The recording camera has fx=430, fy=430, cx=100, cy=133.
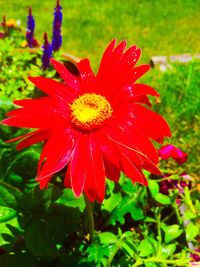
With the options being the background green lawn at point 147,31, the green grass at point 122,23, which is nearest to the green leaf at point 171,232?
the background green lawn at point 147,31

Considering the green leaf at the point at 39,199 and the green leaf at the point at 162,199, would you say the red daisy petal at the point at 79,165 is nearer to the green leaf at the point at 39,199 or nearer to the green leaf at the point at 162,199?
the green leaf at the point at 39,199

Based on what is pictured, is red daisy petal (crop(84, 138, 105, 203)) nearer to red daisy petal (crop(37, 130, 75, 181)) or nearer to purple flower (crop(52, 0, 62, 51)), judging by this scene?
red daisy petal (crop(37, 130, 75, 181))

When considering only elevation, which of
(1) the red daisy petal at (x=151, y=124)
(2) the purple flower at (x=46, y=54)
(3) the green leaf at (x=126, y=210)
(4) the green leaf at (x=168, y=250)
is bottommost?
(4) the green leaf at (x=168, y=250)

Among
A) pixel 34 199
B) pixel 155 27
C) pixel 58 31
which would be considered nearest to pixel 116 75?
pixel 34 199

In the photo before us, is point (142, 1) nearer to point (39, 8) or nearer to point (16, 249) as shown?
point (39, 8)

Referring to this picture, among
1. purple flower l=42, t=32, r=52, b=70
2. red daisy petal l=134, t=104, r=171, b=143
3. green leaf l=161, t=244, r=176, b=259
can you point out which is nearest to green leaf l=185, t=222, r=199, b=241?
green leaf l=161, t=244, r=176, b=259
